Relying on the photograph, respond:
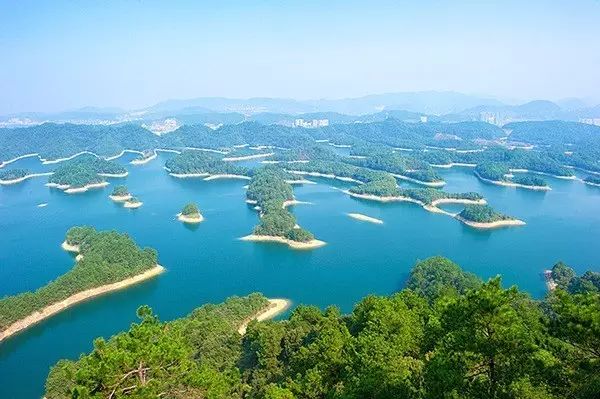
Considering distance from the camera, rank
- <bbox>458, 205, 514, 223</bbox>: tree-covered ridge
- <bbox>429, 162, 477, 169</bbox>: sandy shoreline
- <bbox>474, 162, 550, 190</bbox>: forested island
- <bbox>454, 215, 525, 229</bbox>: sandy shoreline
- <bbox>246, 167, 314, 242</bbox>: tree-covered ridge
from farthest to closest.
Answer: <bbox>429, 162, 477, 169</bbox>: sandy shoreline, <bbox>474, 162, 550, 190</bbox>: forested island, <bbox>458, 205, 514, 223</bbox>: tree-covered ridge, <bbox>454, 215, 525, 229</bbox>: sandy shoreline, <bbox>246, 167, 314, 242</bbox>: tree-covered ridge

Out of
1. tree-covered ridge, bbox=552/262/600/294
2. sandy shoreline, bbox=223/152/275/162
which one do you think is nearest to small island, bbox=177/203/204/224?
tree-covered ridge, bbox=552/262/600/294

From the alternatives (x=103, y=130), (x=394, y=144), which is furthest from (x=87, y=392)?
(x=103, y=130)

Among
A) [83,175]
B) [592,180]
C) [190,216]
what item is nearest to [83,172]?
[83,175]

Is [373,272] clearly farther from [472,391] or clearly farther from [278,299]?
[472,391]

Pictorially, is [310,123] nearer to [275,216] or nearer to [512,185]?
[512,185]

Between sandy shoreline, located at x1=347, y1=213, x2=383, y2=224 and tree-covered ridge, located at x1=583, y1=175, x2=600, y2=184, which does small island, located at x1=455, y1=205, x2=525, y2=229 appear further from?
tree-covered ridge, located at x1=583, y1=175, x2=600, y2=184

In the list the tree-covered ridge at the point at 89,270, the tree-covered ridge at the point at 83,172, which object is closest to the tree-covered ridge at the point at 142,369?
the tree-covered ridge at the point at 89,270
